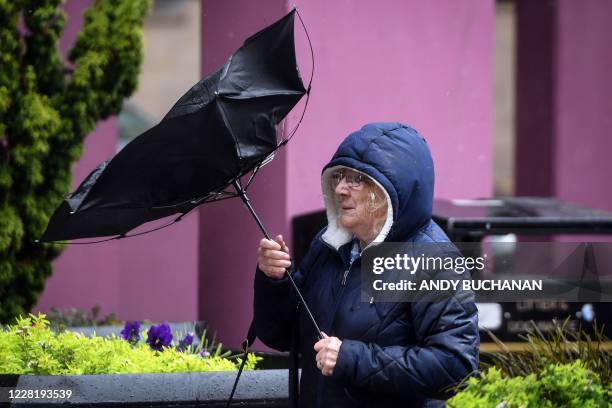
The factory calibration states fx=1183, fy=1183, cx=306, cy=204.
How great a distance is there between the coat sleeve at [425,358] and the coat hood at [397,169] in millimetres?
242

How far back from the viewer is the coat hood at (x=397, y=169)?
10.7ft

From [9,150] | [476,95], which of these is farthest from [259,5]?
[9,150]

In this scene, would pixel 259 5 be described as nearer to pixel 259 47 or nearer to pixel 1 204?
pixel 1 204

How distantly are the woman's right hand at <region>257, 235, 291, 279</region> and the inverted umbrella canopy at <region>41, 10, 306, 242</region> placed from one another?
0.23 metres

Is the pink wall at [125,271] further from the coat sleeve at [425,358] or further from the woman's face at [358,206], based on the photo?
the coat sleeve at [425,358]

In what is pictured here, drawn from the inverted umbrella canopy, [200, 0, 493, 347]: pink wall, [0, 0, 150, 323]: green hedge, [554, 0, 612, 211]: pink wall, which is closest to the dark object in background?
[200, 0, 493, 347]: pink wall

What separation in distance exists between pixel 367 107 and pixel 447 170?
649 millimetres

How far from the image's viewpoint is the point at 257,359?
189 inches

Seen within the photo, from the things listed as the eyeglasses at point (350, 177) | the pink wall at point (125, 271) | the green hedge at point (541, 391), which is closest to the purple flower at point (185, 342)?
the eyeglasses at point (350, 177)

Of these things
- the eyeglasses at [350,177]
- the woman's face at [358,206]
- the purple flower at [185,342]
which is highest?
the eyeglasses at [350,177]

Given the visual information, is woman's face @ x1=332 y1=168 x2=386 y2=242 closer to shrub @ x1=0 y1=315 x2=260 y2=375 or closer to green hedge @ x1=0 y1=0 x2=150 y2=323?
shrub @ x1=0 y1=315 x2=260 y2=375

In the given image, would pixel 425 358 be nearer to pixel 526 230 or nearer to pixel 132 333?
pixel 132 333

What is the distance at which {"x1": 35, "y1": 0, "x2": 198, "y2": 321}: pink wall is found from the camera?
849 cm

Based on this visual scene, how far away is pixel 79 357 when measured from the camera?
15.0ft
